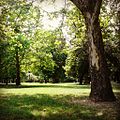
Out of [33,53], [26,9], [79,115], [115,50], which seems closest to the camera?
[79,115]

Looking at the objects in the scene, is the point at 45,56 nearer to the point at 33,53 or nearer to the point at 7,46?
the point at 33,53

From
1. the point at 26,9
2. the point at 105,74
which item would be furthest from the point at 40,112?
the point at 26,9

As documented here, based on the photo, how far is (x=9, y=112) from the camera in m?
11.5

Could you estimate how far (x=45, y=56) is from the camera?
5344cm

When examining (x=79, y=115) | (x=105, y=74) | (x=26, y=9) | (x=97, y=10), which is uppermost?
(x=26, y=9)

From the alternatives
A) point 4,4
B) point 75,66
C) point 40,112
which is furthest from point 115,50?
point 40,112

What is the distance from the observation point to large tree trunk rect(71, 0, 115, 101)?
1574 centimetres

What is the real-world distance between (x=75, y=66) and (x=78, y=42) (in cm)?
729

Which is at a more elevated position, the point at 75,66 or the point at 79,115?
the point at 75,66

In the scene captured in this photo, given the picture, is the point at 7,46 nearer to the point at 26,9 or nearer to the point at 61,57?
the point at 26,9

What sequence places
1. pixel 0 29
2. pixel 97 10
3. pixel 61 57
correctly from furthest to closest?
pixel 61 57 → pixel 0 29 → pixel 97 10

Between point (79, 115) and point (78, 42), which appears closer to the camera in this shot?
point (79, 115)

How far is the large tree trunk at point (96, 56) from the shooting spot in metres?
15.7

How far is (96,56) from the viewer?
1584 centimetres
